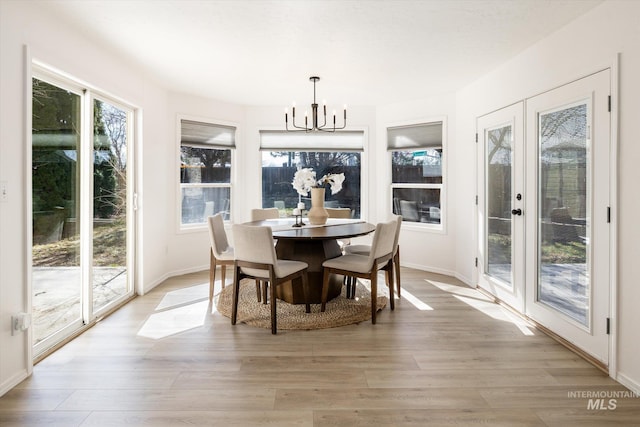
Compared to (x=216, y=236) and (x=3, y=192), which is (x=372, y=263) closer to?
(x=216, y=236)

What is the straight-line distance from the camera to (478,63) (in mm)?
3756

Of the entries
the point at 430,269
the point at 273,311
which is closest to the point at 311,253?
the point at 273,311

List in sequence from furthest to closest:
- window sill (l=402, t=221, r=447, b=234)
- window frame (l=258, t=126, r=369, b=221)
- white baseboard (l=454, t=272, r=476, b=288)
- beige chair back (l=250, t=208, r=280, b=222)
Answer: window frame (l=258, t=126, r=369, b=221) → window sill (l=402, t=221, r=447, b=234) → beige chair back (l=250, t=208, r=280, b=222) → white baseboard (l=454, t=272, r=476, b=288)

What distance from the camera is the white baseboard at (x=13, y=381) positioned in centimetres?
217

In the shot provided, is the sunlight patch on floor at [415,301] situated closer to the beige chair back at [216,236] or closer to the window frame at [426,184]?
the window frame at [426,184]

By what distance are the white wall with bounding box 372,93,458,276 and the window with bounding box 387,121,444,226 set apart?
9 cm

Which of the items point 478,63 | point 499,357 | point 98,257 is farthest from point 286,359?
point 478,63

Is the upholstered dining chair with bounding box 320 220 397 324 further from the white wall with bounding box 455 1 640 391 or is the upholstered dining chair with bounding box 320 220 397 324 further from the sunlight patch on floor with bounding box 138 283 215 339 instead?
the white wall with bounding box 455 1 640 391

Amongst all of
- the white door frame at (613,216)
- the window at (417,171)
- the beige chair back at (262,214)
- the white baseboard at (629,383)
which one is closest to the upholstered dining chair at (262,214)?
the beige chair back at (262,214)

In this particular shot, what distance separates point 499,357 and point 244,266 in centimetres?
200

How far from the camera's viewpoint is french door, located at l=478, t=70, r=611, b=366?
2518 millimetres

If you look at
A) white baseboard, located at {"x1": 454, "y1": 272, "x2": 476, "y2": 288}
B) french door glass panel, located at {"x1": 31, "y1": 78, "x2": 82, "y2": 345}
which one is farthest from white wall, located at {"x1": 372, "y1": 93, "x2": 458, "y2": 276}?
french door glass panel, located at {"x1": 31, "y1": 78, "x2": 82, "y2": 345}

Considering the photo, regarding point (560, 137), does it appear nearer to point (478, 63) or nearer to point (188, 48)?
point (478, 63)

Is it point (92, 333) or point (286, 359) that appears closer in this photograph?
point (286, 359)
